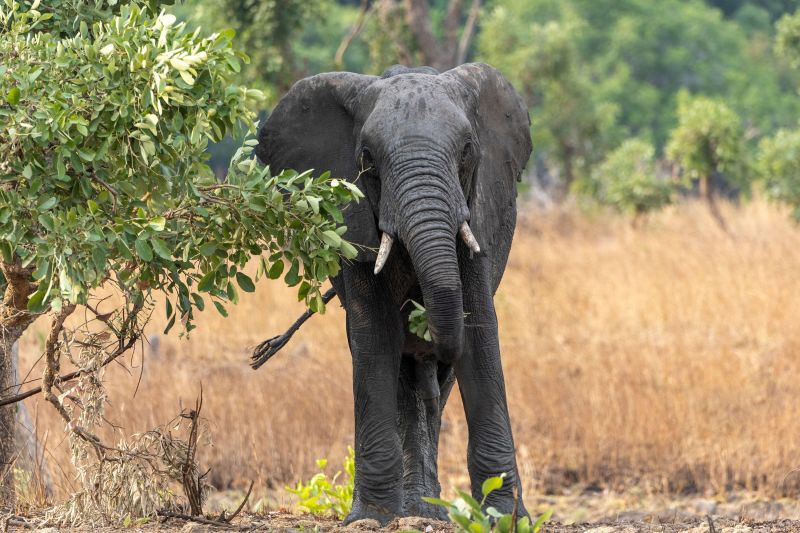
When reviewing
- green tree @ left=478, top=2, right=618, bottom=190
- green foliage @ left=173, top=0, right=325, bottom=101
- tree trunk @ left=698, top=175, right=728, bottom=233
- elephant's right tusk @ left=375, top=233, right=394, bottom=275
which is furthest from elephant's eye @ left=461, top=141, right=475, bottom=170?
green tree @ left=478, top=2, right=618, bottom=190

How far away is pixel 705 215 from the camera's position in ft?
59.8

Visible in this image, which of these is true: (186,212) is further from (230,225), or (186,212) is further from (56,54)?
(56,54)

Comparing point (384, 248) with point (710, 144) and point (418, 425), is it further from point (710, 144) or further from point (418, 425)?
point (710, 144)

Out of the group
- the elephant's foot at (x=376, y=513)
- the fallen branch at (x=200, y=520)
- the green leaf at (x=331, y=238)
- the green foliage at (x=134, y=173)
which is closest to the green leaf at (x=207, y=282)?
the green foliage at (x=134, y=173)

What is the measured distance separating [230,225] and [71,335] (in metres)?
1.06

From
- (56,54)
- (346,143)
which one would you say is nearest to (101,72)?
(56,54)

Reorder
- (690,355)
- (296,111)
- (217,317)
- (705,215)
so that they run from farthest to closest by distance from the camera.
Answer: (705,215), (217,317), (690,355), (296,111)

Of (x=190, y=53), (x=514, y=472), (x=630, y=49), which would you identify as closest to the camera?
(x=190, y=53)

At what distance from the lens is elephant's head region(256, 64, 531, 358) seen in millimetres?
4965

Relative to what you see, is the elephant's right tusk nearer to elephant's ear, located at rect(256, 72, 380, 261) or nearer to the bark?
elephant's ear, located at rect(256, 72, 380, 261)

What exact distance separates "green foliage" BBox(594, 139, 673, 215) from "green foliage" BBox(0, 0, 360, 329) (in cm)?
1379

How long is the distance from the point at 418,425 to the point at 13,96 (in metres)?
2.76

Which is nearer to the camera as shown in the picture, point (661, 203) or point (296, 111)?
point (296, 111)

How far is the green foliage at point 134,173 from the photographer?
453 cm
